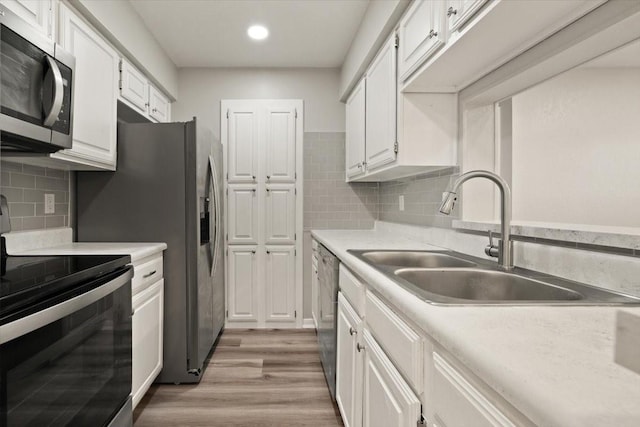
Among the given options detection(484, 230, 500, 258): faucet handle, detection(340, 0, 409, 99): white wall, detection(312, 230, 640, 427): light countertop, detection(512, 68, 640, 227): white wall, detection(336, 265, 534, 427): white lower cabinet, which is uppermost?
detection(340, 0, 409, 99): white wall

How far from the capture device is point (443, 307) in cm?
83

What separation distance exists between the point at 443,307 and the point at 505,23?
0.98 m

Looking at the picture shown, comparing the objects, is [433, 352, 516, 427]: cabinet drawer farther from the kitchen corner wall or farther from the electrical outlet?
the electrical outlet

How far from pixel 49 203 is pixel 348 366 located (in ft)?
6.24

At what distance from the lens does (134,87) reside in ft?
8.50

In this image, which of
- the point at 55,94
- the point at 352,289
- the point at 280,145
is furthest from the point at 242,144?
the point at 352,289

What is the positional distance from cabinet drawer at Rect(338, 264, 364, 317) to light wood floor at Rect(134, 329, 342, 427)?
81 centimetres

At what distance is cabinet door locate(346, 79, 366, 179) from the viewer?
2.79 m

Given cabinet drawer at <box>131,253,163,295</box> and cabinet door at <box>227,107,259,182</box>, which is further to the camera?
cabinet door at <box>227,107,259,182</box>

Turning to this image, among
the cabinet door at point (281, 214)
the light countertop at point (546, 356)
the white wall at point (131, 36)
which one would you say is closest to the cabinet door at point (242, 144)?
the cabinet door at point (281, 214)

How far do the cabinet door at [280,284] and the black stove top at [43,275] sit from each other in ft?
6.52

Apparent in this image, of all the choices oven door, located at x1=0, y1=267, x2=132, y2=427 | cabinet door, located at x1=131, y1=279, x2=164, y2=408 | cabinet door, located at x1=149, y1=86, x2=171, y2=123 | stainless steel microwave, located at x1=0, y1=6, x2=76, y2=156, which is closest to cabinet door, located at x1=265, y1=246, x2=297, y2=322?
cabinet door, located at x1=131, y1=279, x2=164, y2=408

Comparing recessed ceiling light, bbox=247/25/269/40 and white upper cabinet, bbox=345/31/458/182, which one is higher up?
recessed ceiling light, bbox=247/25/269/40

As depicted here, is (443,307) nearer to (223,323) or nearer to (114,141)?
(114,141)
